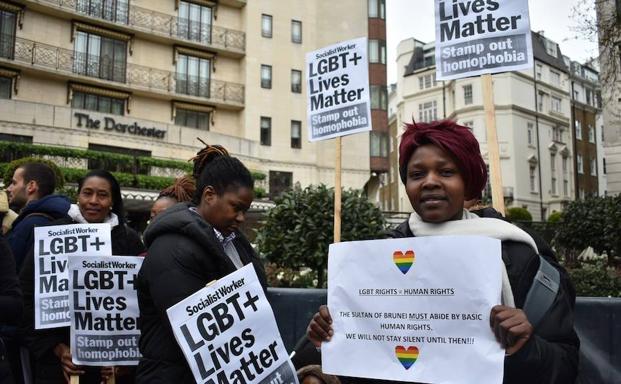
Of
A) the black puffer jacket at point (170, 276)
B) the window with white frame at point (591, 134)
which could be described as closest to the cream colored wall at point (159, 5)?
the black puffer jacket at point (170, 276)

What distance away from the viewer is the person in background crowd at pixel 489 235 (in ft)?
5.88

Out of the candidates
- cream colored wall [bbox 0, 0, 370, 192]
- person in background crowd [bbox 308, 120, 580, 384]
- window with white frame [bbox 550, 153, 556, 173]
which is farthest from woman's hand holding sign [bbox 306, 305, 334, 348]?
window with white frame [bbox 550, 153, 556, 173]

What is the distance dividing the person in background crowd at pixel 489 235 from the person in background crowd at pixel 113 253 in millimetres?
2013

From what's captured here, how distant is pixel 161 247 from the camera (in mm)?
2516

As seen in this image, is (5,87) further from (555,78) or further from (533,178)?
(555,78)

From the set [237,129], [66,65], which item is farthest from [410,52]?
[66,65]

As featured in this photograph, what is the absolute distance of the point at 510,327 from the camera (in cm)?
175

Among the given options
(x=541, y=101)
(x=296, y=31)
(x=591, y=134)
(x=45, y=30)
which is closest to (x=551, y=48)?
(x=541, y=101)

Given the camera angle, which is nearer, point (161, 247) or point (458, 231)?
point (458, 231)

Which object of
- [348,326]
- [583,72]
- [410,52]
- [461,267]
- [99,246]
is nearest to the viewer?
[461,267]

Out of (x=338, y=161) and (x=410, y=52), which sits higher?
(x=410, y=52)

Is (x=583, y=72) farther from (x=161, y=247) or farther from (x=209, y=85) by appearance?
(x=161, y=247)

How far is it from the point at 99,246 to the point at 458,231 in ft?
8.64

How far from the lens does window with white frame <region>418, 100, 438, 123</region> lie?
55.1m
